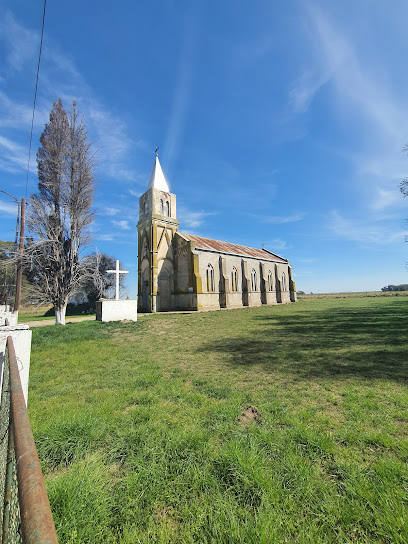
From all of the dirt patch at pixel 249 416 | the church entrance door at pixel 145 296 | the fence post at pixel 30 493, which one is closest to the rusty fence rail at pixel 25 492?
the fence post at pixel 30 493

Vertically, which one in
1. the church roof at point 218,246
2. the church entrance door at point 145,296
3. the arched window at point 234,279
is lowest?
the church entrance door at point 145,296

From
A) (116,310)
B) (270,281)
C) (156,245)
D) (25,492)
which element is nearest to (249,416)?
(25,492)

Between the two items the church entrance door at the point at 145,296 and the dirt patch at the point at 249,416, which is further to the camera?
the church entrance door at the point at 145,296

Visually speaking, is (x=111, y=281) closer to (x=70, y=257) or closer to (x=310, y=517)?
(x=70, y=257)

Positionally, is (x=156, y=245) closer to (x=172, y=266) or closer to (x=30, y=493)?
(x=172, y=266)

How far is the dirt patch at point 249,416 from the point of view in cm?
368

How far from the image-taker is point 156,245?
26.2 metres

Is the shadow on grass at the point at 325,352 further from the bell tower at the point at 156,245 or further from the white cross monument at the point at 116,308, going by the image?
the bell tower at the point at 156,245

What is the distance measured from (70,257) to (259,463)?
15364mm

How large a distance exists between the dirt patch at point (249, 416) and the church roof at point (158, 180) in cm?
2680

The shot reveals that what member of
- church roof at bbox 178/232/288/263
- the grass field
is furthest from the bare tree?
church roof at bbox 178/232/288/263

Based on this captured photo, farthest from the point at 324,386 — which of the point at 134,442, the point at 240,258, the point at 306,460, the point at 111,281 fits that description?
the point at 240,258

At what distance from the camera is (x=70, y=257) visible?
1481 cm

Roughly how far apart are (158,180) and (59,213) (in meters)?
15.4
